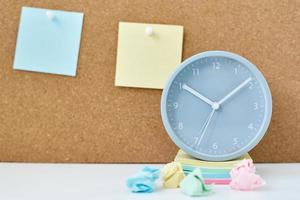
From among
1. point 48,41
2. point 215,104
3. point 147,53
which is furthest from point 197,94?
point 48,41

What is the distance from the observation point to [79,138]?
751 mm

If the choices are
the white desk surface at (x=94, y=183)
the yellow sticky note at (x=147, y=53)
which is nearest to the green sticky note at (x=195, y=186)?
the white desk surface at (x=94, y=183)

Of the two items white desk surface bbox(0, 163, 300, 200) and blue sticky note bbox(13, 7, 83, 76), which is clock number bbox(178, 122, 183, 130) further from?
blue sticky note bbox(13, 7, 83, 76)

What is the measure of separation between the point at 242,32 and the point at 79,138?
14.2 inches

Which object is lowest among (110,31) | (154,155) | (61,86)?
(154,155)

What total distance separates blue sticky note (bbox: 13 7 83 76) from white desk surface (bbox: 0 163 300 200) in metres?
0.18

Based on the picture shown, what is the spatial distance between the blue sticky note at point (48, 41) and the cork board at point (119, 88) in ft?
0.04

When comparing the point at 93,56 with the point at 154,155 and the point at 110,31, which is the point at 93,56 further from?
the point at 154,155

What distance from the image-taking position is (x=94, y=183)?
597mm

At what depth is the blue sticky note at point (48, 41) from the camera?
75 centimetres

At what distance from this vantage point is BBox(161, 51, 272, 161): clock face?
64 cm

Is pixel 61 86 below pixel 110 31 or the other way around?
below

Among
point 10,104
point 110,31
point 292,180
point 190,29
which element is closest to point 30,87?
point 10,104

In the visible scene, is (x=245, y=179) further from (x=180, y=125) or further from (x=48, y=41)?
(x=48, y=41)
